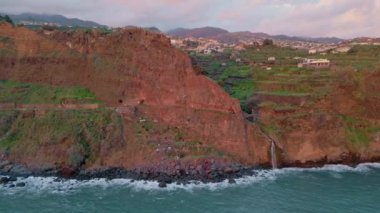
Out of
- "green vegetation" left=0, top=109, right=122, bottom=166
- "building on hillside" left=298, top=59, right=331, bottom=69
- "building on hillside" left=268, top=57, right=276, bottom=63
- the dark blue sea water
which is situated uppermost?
"building on hillside" left=268, top=57, right=276, bottom=63

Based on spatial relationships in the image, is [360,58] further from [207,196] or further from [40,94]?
[40,94]

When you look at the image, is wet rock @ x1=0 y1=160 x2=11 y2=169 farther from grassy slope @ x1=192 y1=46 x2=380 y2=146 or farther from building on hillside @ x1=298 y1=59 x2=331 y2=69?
building on hillside @ x1=298 y1=59 x2=331 y2=69

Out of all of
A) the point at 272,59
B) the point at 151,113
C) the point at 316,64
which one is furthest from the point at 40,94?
the point at 272,59

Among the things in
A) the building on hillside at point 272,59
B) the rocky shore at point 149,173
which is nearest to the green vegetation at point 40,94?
the rocky shore at point 149,173

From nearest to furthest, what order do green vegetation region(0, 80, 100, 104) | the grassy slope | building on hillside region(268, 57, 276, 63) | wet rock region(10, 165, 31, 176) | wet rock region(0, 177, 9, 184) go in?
wet rock region(0, 177, 9, 184)
wet rock region(10, 165, 31, 176)
green vegetation region(0, 80, 100, 104)
the grassy slope
building on hillside region(268, 57, 276, 63)

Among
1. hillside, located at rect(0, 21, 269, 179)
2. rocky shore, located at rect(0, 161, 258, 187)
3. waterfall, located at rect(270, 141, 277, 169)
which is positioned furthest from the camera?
waterfall, located at rect(270, 141, 277, 169)

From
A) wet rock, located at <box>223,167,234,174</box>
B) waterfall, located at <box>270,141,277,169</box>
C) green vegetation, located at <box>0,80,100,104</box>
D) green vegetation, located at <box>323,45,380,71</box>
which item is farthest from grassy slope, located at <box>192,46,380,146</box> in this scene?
green vegetation, located at <box>0,80,100,104</box>
